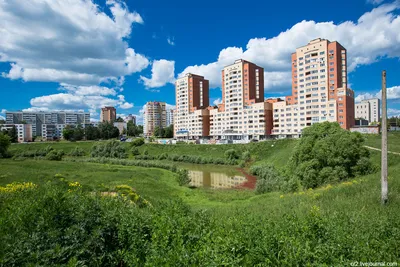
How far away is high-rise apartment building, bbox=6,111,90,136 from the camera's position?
153 m

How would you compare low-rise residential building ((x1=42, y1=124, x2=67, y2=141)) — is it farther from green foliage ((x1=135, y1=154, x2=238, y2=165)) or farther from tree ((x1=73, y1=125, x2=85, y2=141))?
green foliage ((x1=135, y1=154, x2=238, y2=165))

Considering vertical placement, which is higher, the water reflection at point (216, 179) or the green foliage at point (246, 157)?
the green foliage at point (246, 157)

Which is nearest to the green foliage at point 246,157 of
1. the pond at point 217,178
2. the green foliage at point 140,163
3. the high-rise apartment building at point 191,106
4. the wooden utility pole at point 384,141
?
the pond at point 217,178

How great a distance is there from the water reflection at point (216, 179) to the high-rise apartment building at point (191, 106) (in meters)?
43.7

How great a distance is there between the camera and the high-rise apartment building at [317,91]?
53.0 metres

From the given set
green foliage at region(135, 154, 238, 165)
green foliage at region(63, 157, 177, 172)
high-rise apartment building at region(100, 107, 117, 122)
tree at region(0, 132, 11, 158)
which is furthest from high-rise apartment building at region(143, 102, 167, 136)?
green foliage at region(63, 157, 177, 172)

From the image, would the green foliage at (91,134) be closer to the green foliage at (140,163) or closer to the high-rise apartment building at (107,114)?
the green foliage at (140,163)

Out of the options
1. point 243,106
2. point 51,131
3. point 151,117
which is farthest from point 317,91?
point 51,131

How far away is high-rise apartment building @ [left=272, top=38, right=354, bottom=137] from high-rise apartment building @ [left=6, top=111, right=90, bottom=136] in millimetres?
144584

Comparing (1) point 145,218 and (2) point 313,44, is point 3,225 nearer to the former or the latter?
(1) point 145,218

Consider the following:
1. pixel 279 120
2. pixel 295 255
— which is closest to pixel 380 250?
pixel 295 255

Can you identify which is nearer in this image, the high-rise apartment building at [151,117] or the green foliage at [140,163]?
the green foliage at [140,163]

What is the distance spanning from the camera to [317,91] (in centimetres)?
5662

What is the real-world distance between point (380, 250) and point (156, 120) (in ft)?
453
